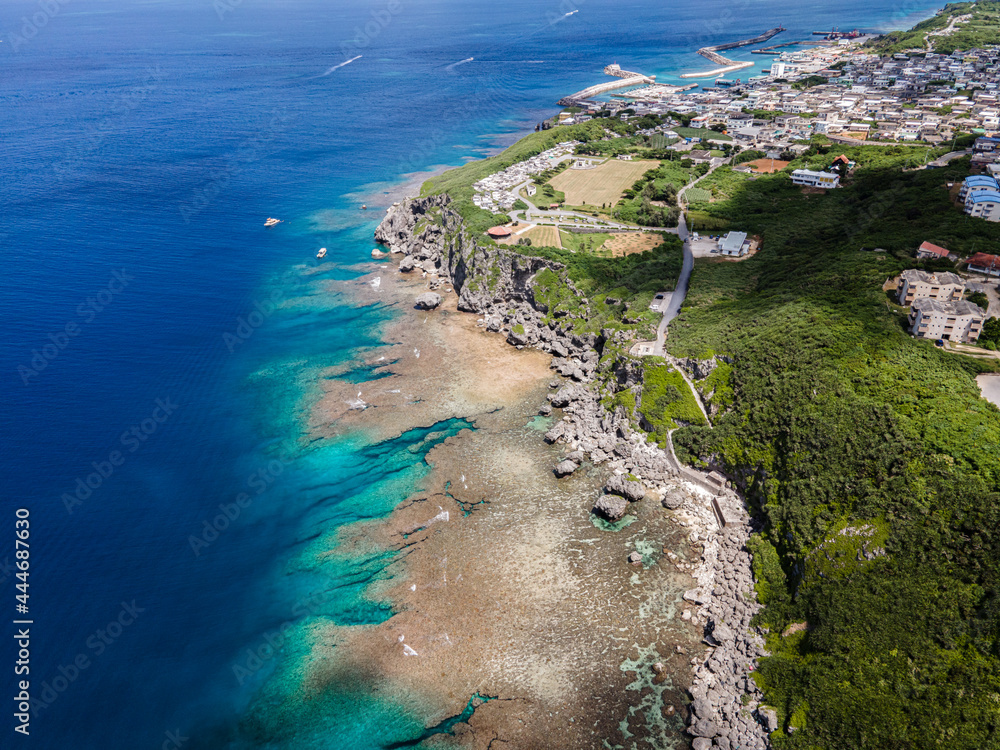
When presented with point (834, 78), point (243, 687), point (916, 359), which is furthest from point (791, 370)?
point (834, 78)

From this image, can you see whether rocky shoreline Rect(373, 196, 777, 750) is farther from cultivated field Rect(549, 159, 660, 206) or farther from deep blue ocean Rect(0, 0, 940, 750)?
cultivated field Rect(549, 159, 660, 206)

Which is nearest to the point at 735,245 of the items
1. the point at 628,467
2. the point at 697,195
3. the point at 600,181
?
the point at 697,195

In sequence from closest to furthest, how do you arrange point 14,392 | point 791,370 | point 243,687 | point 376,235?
1. point 243,687
2. point 791,370
3. point 14,392
4. point 376,235

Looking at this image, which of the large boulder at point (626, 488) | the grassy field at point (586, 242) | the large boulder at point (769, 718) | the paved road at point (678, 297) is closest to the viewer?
the large boulder at point (769, 718)

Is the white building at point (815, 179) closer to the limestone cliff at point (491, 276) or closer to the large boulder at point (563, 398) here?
the limestone cliff at point (491, 276)

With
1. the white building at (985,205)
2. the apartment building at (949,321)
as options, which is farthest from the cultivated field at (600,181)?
the apartment building at (949,321)

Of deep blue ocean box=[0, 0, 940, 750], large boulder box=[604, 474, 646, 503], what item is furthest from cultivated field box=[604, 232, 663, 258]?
large boulder box=[604, 474, 646, 503]

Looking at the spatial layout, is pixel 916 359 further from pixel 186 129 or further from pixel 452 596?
pixel 186 129

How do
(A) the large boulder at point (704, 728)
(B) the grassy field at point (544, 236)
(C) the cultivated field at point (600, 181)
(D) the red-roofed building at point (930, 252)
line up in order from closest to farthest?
1. (A) the large boulder at point (704, 728)
2. (D) the red-roofed building at point (930, 252)
3. (B) the grassy field at point (544, 236)
4. (C) the cultivated field at point (600, 181)

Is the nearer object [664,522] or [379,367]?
[664,522]
